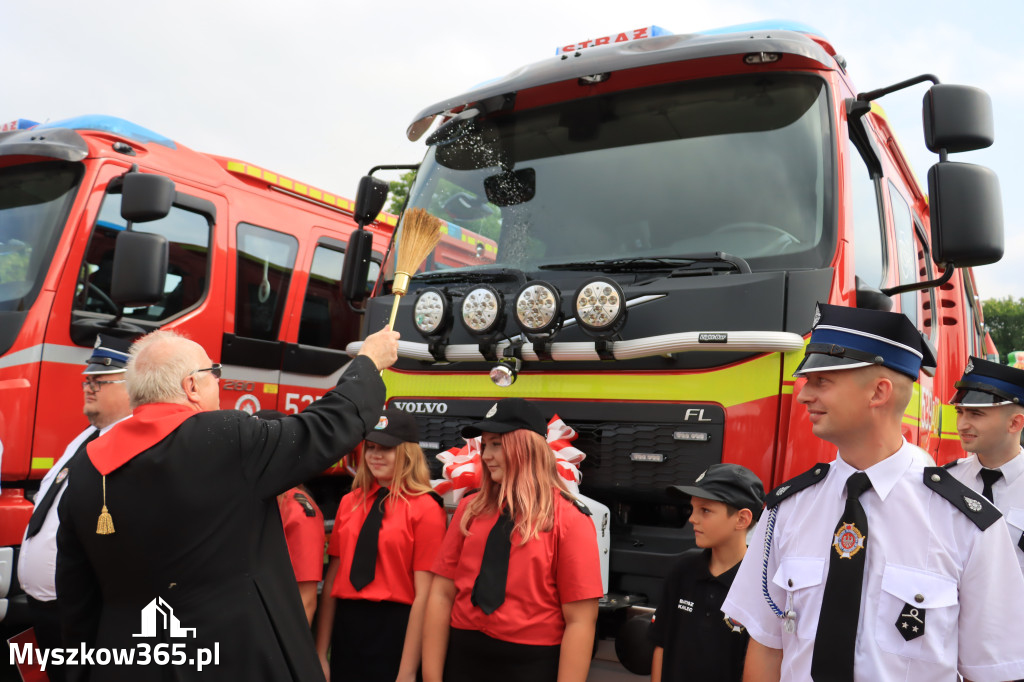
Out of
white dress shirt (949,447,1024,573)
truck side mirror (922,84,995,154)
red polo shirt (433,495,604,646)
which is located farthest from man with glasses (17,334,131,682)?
white dress shirt (949,447,1024,573)

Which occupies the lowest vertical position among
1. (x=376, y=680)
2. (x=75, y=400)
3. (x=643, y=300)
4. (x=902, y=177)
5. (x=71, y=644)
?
(x=376, y=680)

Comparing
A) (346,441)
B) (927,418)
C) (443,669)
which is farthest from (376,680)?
(927,418)

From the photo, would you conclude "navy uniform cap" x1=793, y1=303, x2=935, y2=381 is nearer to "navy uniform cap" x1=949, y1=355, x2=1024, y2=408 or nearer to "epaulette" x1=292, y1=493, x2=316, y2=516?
"navy uniform cap" x1=949, y1=355, x2=1024, y2=408

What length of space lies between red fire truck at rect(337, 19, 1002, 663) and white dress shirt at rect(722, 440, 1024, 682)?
122cm

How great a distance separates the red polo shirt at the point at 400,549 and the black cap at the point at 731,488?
3.88 feet

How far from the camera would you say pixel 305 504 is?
395 cm

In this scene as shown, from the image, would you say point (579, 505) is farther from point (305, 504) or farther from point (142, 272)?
point (142, 272)

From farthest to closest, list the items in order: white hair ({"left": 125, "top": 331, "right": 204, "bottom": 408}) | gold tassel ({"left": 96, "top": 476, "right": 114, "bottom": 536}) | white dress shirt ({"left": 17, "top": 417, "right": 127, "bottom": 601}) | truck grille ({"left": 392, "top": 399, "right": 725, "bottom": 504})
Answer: white dress shirt ({"left": 17, "top": 417, "right": 127, "bottom": 601}) → truck grille ({"left": 392, "top": 399, "right": 725, "bottom": 504}) → white hair ({"left": 125, "top": 331, "right": 204, "bottom": 408}) → gold tassel ({"left": 96, "top": 476, "right": 114, "bottom": 536})

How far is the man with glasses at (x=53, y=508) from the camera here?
3906mm

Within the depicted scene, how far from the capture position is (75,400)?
514 centimetres

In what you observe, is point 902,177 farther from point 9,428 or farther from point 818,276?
point 9,428

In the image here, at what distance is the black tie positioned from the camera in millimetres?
3707

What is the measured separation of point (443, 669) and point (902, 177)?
11.9 ft

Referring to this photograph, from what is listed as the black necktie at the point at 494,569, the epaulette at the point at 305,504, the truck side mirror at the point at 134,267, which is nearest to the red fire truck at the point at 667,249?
the black necktie at the point at 494,569
